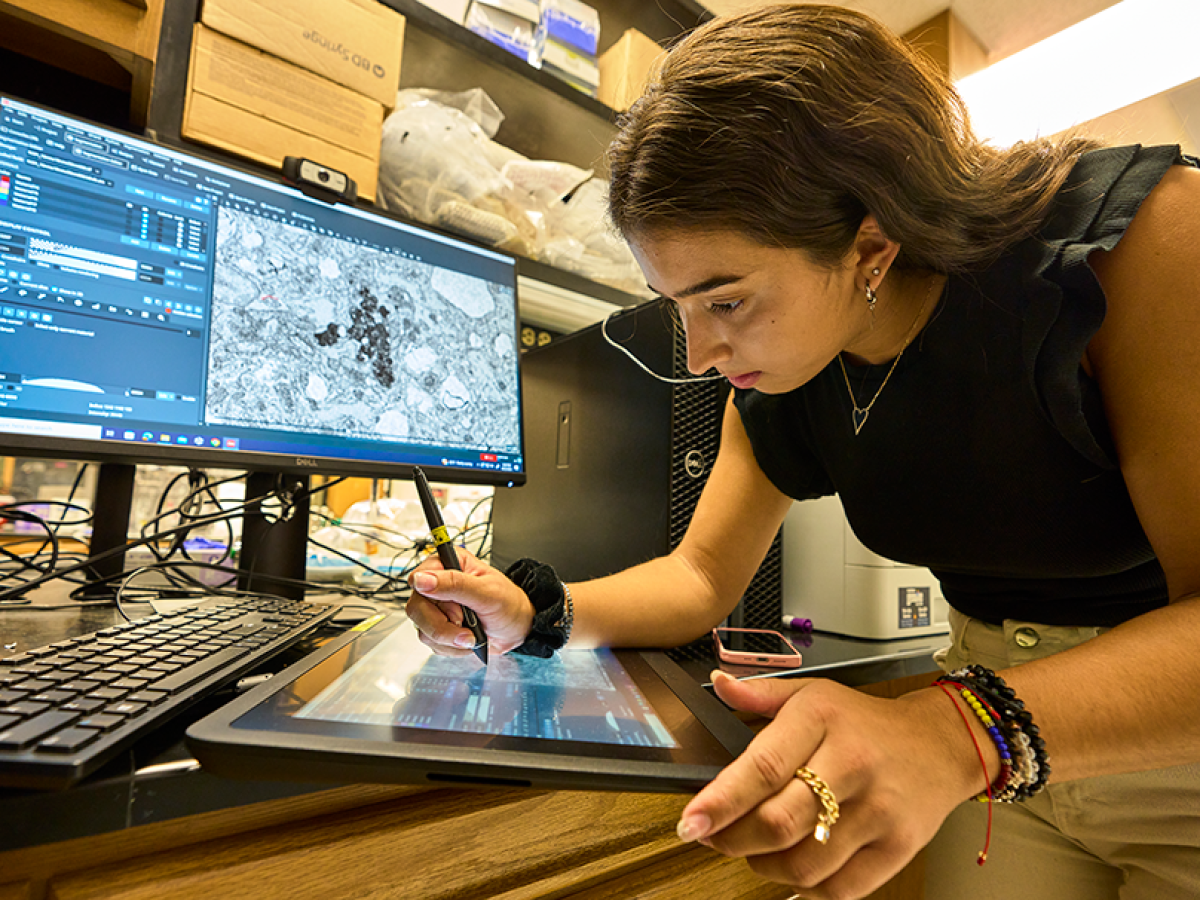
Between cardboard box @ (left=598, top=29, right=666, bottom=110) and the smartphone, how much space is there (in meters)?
1.04

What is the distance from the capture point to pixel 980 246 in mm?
569

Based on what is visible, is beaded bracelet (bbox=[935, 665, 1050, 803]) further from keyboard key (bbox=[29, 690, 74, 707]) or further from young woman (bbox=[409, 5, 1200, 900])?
keyboard key (bbox=[29, 690, 74, 707])

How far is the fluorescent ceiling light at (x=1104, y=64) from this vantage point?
5.33ft

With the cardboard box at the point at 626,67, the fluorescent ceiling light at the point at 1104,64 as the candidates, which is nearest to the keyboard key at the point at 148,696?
the cardboard box at the point at 626,67

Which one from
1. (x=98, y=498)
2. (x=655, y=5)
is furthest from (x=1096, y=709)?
(x=655, y=5)

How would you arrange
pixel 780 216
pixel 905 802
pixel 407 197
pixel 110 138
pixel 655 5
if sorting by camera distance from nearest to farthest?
1. pixel 905 802
2. pixel 780 216
3. pixel 110 138
4. pixel 407 197
5. pixel 655 5

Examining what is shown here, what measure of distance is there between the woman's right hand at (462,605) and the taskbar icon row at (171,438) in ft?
0.93

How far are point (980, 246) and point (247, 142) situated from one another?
865 millimetres

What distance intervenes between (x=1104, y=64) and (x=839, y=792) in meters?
2.38

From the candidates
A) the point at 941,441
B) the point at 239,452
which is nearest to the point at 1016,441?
the point at 941,441

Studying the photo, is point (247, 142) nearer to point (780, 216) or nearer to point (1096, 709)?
point (780, 216)

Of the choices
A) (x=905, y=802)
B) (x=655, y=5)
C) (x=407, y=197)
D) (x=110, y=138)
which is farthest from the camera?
(x=655, y=5)

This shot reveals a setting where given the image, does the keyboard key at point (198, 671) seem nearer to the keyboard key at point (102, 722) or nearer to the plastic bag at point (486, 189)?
the keyboard key at point (102, 722)

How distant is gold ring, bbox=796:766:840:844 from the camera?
0.95ft
